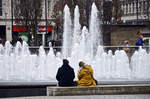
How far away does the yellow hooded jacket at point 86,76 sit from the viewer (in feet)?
42.5

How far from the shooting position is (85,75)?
1299cm

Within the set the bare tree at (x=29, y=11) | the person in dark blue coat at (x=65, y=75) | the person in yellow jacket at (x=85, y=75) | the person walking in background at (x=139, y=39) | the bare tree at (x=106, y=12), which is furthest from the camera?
the bare tree at (x=106, y=12)

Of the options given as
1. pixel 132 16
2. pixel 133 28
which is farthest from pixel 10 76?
pixel 132 16

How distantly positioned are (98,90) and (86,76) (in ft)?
1.74

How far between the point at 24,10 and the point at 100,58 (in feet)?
67.4

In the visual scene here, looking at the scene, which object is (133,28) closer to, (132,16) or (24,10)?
(24,10)

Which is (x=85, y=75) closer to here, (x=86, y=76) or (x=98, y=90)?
(x=86, y=76)

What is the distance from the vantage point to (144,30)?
3047 centimetres

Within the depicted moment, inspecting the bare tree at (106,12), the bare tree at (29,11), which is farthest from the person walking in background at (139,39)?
the bare tree at (106,12)

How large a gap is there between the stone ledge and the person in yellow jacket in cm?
A: 35

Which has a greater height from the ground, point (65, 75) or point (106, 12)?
point (106, 12)

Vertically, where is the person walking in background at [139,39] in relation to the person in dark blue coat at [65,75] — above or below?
above

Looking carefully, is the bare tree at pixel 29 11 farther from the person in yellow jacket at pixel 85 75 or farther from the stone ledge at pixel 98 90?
the stone ledge at pixel 98 90

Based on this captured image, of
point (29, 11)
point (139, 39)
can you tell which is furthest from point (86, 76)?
point (29, 11)
